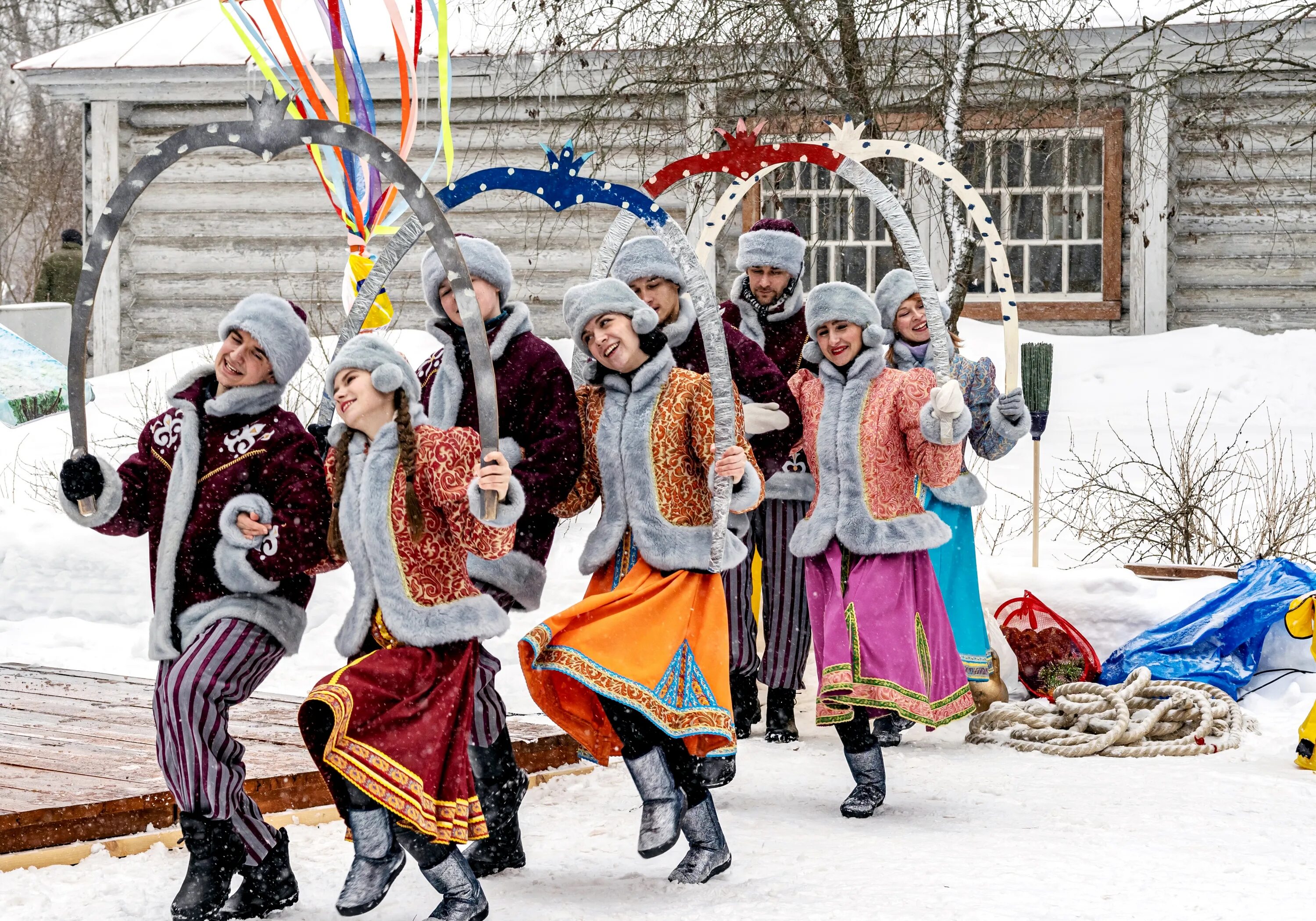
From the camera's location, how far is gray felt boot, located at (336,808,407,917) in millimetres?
3402

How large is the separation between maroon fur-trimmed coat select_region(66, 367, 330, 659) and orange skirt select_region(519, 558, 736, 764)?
629mm

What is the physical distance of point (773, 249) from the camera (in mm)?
5797

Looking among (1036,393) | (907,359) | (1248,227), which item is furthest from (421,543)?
(1248,227)

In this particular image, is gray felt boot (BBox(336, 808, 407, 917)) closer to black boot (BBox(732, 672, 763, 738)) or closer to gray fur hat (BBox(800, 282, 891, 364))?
gray fur hat (BBox(800, 282, 891, 364))

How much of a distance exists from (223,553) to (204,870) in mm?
734

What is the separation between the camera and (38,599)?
7.62m

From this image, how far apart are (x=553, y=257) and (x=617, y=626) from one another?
8.70 m

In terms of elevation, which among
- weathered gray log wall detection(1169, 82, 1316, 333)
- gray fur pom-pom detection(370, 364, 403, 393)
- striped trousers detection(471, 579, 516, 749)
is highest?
weathered gray log wall detection(1169, 82, 1316, 333)

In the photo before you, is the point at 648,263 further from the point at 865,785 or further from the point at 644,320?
the point at 865,785

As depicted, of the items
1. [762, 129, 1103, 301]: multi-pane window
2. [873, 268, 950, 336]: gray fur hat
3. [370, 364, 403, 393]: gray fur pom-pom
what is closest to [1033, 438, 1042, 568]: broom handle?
[873, 268, 950, 336]: gray fur hat

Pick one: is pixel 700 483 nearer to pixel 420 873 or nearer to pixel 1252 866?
pixel 420 873

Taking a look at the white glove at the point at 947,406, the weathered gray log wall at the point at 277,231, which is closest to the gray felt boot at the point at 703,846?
the white glove at the point at 947,406

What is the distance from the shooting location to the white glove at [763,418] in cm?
489

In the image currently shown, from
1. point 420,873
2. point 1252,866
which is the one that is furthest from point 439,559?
point 1252,866
